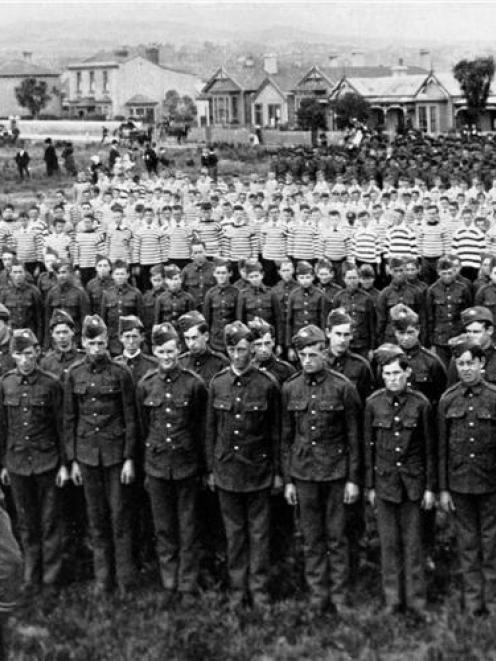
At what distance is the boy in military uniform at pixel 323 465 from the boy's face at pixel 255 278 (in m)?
4.49

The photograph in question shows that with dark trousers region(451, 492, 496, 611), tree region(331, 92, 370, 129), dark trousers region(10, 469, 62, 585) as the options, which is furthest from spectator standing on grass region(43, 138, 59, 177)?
dark trousers region(451, 492, 496, 611)

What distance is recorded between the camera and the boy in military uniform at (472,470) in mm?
6766

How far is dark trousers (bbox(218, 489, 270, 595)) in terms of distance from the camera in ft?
23.6

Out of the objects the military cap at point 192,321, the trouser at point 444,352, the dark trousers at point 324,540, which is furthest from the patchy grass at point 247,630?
the trouser at point 444,352

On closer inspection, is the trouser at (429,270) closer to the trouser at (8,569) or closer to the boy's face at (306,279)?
the boy's face at (306,279)

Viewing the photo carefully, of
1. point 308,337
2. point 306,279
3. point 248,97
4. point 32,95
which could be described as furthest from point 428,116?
point 308,337

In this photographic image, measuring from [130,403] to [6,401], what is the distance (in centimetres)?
93

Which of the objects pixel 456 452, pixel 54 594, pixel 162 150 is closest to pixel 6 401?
pixel 54 594

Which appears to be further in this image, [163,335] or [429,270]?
[429,270]

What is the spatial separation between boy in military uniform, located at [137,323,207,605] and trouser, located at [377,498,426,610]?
53.1 inches

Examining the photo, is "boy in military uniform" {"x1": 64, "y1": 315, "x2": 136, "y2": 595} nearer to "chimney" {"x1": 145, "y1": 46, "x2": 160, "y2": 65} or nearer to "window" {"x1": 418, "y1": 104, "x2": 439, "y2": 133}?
"window" {"x1": 418, "y1": 104, "x2": 439, "y2": 133}

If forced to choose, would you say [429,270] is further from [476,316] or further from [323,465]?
[323,465]

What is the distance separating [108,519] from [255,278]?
4.65m

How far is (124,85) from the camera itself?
84250 millimetres
